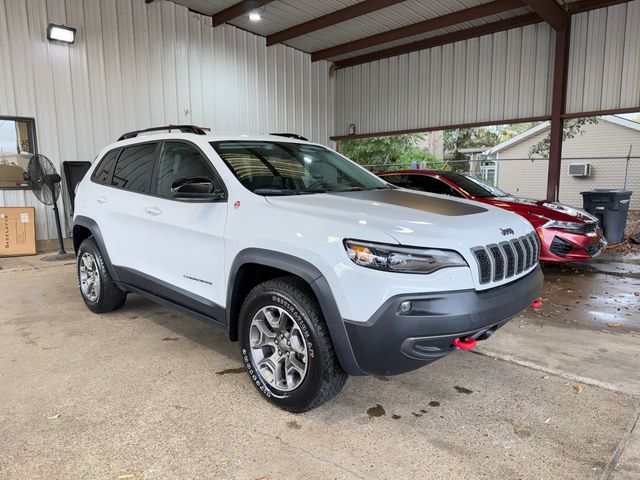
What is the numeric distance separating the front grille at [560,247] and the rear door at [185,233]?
4718mm

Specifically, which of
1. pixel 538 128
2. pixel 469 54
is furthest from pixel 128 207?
pixel 538 128

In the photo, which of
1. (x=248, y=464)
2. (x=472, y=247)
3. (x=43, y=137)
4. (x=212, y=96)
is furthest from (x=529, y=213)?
(x=43, y=137)

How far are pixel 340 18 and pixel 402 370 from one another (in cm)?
945

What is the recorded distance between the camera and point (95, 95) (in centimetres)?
883

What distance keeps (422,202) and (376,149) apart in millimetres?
20211

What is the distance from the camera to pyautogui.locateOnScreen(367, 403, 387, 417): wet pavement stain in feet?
8.62

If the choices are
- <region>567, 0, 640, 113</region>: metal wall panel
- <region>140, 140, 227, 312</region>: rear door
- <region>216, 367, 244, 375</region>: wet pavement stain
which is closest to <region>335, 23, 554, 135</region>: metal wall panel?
<region>567, 0, 640, 113</region>: metal wall panel

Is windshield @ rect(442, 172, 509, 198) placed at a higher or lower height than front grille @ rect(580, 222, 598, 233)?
higher

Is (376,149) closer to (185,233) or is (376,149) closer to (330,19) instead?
(330,19)

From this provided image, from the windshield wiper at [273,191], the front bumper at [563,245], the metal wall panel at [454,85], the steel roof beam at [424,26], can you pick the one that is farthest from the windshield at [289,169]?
the metal wall panel at [454,85]

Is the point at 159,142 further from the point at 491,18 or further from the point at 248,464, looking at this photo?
the point at 491,18

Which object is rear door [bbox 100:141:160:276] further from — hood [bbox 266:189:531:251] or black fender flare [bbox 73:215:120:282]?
hood [bbox 266:189:531:251]

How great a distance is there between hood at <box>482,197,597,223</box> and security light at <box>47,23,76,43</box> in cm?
774

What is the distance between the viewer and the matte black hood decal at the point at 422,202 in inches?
106
